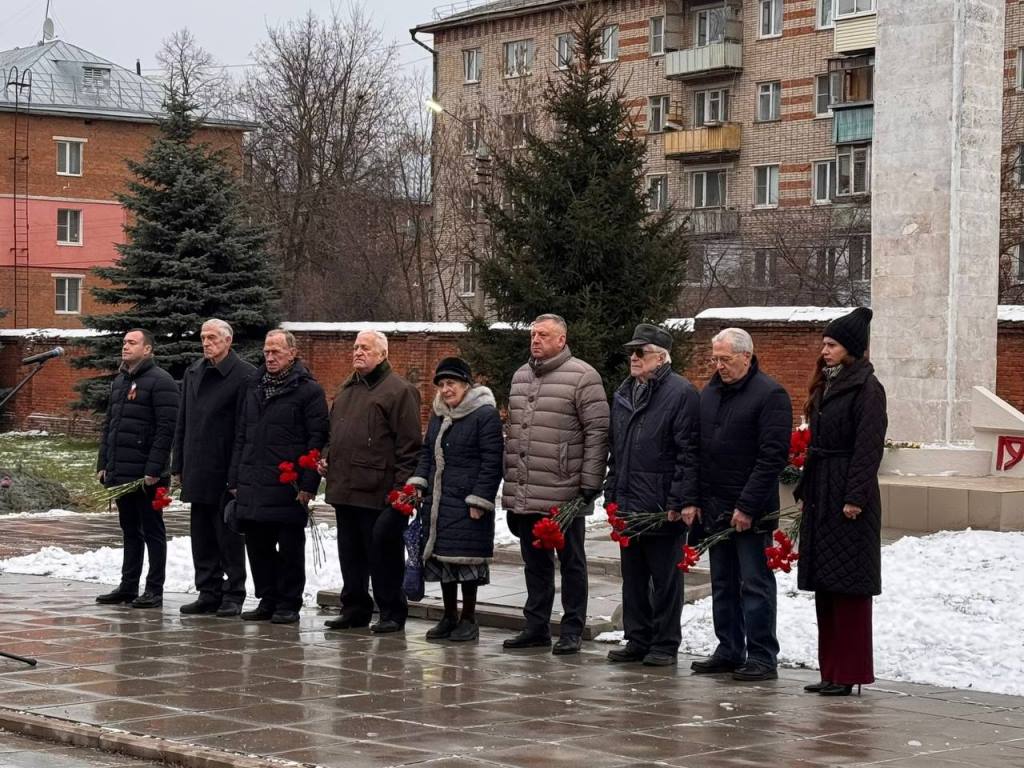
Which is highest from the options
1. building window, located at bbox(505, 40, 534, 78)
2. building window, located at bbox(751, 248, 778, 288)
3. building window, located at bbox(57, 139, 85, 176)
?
building window, located at bbox(505, 40, 534, 78)

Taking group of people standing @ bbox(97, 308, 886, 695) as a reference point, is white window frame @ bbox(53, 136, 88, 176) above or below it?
above

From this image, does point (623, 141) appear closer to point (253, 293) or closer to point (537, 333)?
point (537, 333)

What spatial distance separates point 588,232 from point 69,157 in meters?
44.5

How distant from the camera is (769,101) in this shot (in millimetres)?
46875

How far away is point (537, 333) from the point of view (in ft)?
31.4

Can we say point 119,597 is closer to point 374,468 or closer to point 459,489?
point 374,468

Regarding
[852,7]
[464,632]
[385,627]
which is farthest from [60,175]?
[464,632]

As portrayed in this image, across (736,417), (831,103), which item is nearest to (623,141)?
(736,417)

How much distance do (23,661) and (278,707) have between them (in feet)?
6.26

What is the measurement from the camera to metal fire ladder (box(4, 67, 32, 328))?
183ft

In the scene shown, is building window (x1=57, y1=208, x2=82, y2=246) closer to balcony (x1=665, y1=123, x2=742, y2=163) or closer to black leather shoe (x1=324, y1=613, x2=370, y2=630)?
balcony (x1=665, y1=123, x2=742, y2=163)

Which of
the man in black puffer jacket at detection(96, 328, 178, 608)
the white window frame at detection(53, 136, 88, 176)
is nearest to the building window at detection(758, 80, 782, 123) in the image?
the white window frame at detection(53, 136, 88, 176)

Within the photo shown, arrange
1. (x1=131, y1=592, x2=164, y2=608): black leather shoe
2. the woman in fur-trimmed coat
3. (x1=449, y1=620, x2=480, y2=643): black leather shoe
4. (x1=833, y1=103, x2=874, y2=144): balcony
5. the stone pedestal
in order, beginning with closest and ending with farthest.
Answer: the woman in fur-trimmed coat
(x1=449, y1=620, x2=480, y2=643): black leather shoe
(x1=131, y1=592, x2=164, y2=608): black leather shoe
the stone pedestal
(x1=833, y1=103, x2=874, y2=144): balcony

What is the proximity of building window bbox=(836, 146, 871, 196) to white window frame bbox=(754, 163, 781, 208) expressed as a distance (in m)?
2.48
